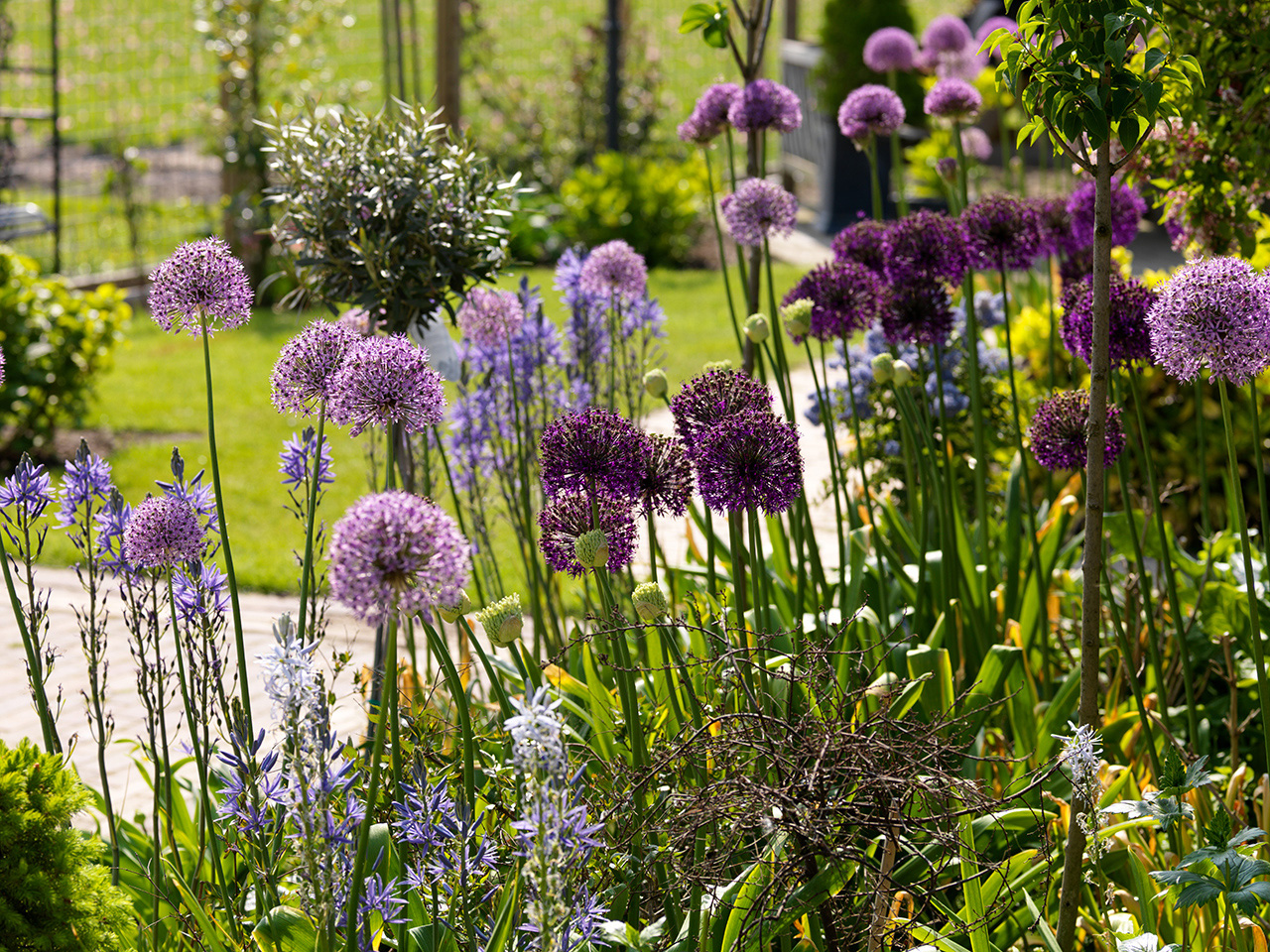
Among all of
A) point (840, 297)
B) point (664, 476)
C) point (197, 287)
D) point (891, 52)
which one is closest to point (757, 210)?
point (840, 297)

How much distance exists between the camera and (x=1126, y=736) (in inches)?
108

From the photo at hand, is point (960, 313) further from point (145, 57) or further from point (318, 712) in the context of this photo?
point (145, 57)

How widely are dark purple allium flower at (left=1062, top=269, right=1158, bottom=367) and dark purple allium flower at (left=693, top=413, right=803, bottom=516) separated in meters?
0.87

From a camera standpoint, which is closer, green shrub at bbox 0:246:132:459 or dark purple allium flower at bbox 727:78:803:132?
dark purple allium flower at bbox 727:78:803:132

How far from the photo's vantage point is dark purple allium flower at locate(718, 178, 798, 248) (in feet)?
9.41

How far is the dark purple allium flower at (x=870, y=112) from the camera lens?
A: 3529 millimetres

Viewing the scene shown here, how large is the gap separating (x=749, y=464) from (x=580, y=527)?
0.29m

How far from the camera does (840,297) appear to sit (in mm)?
2719

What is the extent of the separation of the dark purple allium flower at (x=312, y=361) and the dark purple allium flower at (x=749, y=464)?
568 millimetres

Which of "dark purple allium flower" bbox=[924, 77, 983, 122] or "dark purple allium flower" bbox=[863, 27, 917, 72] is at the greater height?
"dark purple allium flower" bbox=[863, 27, 917, 72]

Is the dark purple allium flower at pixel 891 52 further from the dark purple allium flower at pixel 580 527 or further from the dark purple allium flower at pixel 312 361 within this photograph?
the dark purple allium flower at pixel 312 361

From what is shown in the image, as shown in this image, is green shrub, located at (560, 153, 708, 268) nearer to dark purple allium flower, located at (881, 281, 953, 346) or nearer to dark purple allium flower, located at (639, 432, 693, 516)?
dark purple allium flower, located at (881, 281, 953, 346)

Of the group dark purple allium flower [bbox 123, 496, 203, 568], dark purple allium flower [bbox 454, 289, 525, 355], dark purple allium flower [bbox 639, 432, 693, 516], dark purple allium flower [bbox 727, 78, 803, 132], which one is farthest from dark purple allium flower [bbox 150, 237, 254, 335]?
dark purple allium flower [bbox 727, 78, 803, 132]

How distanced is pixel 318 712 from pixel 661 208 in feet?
33.9
